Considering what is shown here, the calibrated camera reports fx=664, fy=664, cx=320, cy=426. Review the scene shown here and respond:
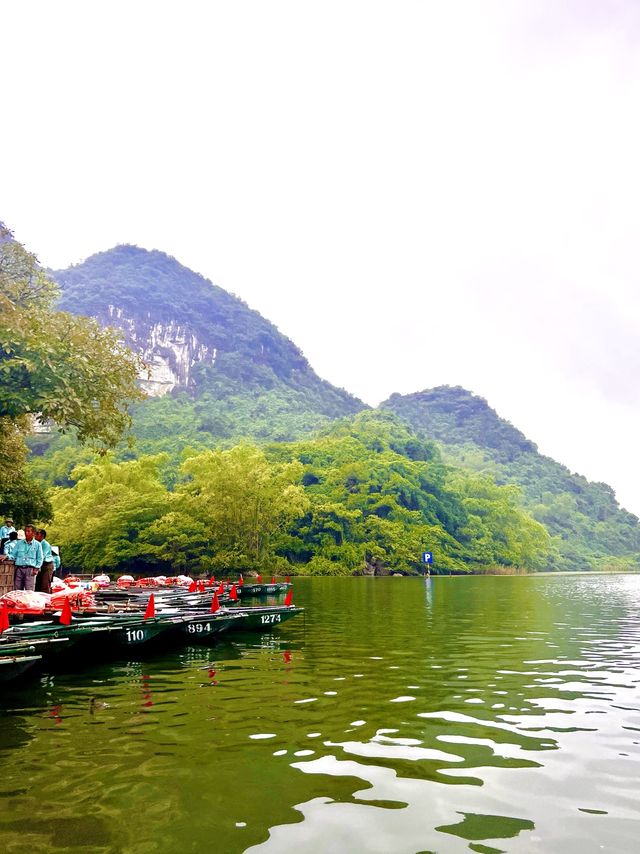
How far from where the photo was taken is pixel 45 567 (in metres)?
19.5

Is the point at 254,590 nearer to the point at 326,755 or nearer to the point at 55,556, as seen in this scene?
the point at 55,556

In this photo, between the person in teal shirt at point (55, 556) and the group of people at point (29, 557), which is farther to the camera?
the person in teal shirt at point (55, 556)

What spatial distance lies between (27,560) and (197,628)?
555 centimetres

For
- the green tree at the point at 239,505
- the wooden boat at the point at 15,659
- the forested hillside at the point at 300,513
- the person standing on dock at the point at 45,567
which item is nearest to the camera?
the wooden boat at the point at 15,659

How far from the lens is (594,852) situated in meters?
5.07

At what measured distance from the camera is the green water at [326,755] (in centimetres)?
547

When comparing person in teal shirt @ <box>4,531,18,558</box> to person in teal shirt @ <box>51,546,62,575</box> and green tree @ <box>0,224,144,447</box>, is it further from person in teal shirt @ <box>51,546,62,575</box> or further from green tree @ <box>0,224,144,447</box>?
green tree @ <box>0,224,144,447</box>

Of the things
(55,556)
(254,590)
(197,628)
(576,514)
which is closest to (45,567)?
(55,556)

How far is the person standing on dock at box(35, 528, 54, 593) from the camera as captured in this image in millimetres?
19047

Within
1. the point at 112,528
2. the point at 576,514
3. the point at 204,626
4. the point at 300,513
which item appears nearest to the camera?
the point at 204,626

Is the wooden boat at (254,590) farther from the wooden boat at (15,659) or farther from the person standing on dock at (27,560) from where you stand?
the wooden boat at (15,659)

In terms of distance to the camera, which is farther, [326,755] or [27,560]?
[27,560]

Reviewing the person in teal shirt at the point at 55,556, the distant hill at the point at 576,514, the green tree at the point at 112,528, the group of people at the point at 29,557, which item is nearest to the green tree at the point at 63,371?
the group of people at the point at 29,557

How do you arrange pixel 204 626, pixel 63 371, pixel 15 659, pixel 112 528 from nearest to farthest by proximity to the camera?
pixel 15 659, pixel 204 626, pixel 63 371, pixel 112 528
